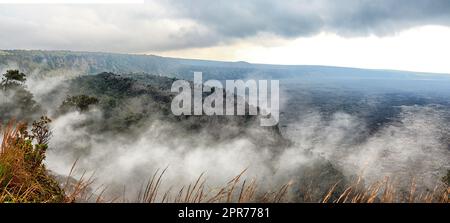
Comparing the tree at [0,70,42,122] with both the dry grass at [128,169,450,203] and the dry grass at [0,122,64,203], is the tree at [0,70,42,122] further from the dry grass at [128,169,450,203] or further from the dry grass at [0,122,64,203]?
the dry grass at [128,169,450,203]

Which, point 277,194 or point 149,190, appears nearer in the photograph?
point 277,194

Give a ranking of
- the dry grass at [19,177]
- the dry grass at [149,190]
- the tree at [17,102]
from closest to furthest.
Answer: the dry grass at [149,190] → the dry grass at [19,177] → the tree at [17,102]

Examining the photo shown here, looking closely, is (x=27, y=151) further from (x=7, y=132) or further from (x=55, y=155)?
(x=55, y=155)

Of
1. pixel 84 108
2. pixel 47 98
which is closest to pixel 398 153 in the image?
pixel 84 108

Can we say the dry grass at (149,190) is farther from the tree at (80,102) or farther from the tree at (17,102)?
the tree at (80,102)

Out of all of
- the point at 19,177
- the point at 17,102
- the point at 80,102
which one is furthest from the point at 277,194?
the point at 80,102

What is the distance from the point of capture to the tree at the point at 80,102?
91.9 meters

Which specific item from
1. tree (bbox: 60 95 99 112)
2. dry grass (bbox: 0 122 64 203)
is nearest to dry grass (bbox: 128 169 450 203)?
dry grass (bbox: 0 122 64 203)

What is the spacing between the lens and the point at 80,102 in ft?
305

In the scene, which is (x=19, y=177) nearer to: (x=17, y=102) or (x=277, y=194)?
(x=277, y=194)

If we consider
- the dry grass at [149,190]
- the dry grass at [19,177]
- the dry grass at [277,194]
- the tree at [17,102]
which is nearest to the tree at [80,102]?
the tree at [17,102]

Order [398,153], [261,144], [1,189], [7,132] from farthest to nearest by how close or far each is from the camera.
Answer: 1. [398,153]
2. [261,144]
3. [7,132]
4. [1,189]

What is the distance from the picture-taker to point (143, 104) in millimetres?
145875

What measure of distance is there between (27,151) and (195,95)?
180 m
